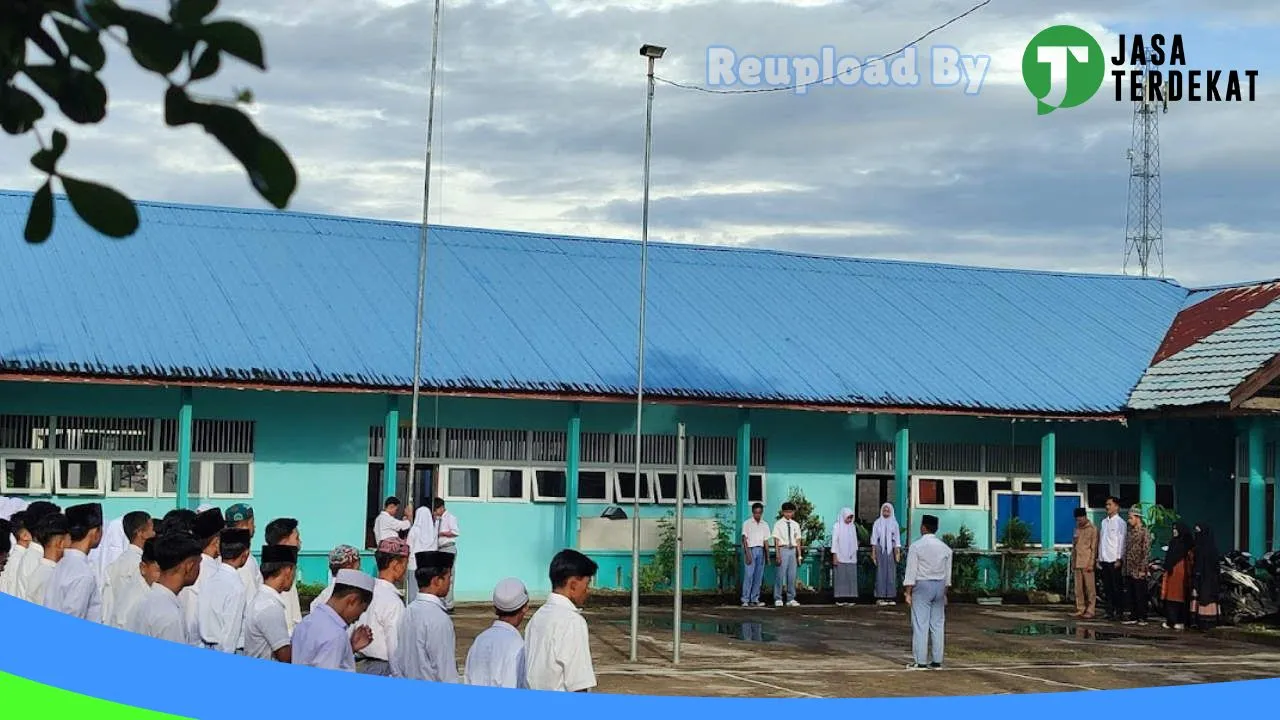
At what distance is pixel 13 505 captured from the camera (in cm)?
1574

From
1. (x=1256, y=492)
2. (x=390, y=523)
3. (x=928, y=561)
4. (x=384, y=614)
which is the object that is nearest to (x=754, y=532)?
(x=390, y=523)

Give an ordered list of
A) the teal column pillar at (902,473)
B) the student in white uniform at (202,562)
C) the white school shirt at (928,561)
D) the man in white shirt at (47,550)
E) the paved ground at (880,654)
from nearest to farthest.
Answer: the student in white uniform at (202,562)
the man in white shirt at (47,550)
the paved ground at (880,654)
the white school shirt at (928,561)
the teal column pillar at (902,473)

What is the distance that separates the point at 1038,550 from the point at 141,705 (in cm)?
1954

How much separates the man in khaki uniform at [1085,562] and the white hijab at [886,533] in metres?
2.44

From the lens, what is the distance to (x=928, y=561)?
1548cm

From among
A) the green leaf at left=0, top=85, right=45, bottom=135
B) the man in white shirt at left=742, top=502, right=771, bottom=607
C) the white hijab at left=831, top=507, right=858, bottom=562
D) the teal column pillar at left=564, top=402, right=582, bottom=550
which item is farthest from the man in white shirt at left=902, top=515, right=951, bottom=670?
the green leaf at left=0, top=85, right=45, bottom=135

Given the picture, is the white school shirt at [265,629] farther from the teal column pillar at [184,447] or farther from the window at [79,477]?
the window at [79,477]

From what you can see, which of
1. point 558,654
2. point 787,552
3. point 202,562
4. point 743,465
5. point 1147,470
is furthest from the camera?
point 1147,470

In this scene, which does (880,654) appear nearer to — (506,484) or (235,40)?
(506,484)

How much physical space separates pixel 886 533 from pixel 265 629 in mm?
15766

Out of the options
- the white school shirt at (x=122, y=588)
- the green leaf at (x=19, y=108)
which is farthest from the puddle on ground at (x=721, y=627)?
the green leaf at (x=19, y=108)

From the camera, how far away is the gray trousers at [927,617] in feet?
51.5

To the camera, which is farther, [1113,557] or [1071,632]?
[1113,557]

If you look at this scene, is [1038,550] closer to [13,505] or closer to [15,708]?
[13,505]
